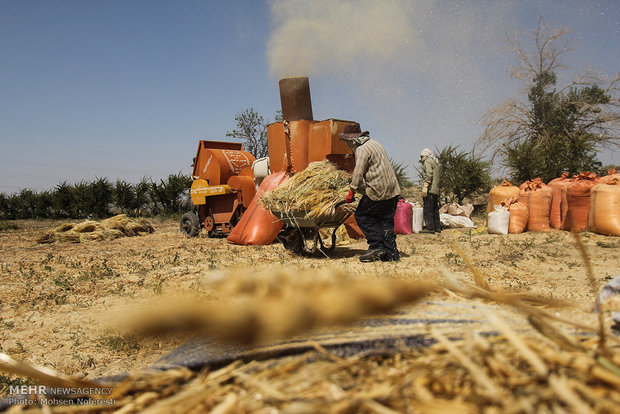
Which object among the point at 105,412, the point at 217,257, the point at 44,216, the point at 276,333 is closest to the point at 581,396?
the point at 276,333

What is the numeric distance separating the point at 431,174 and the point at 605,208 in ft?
11.0

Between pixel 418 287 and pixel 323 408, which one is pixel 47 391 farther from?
pixel 418 287

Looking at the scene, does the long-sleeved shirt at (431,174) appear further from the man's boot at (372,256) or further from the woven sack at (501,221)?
the man's boot at (372,256)

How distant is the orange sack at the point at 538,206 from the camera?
27.3ft

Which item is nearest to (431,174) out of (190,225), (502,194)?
(502,194)

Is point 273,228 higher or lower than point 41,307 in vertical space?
higher

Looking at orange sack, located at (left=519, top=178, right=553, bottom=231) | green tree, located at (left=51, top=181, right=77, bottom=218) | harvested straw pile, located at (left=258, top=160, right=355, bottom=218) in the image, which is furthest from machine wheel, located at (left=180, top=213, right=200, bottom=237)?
green tree, located at (left=51, top=181, right=77, bottom=218)

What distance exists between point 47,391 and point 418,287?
960 millimetres

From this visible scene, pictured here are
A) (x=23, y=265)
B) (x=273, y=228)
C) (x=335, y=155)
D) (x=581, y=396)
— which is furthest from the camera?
(x=273, y=228)

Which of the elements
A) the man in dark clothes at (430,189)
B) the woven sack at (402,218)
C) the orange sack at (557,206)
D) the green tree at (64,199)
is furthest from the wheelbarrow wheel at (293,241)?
the green tree at (64,199)

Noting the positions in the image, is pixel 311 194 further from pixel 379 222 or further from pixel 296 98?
pixel 296 98

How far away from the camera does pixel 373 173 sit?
5527 mm

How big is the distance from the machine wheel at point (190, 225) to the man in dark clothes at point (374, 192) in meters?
5.75

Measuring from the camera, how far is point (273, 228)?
7.93 metres
